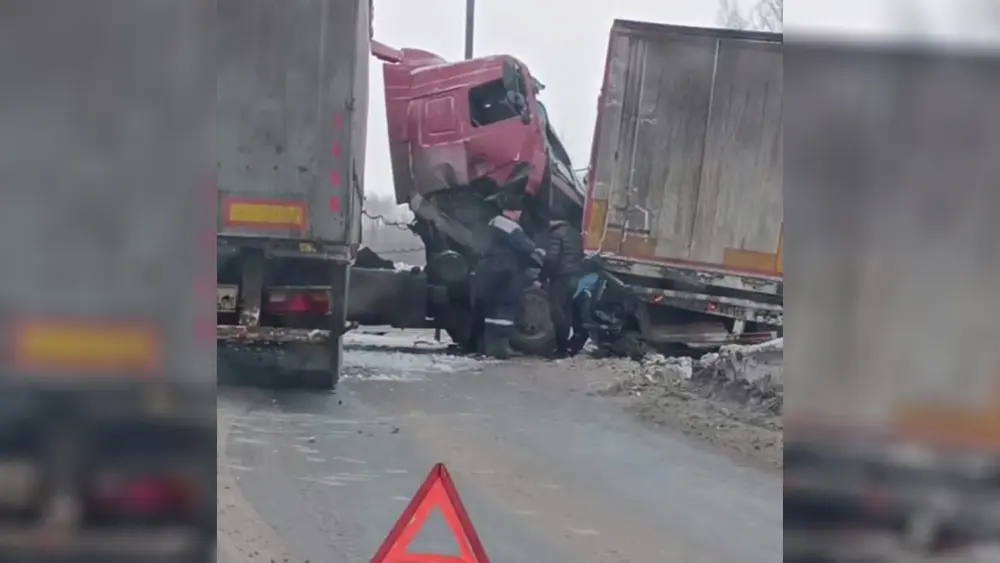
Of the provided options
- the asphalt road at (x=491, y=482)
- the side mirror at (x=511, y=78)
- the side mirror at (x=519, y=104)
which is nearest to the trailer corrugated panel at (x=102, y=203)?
the asphalt road at (x=491, y=482)

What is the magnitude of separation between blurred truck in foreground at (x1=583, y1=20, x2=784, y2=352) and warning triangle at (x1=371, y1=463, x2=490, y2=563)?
2.73 m

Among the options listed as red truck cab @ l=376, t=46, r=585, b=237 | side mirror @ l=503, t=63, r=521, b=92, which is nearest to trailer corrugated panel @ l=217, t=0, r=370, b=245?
side mirror @ l=503, t=63, r=521, b=92

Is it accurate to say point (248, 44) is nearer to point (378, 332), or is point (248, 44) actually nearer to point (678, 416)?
point (678, 416)

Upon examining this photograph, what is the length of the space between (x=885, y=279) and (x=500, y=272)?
21.1ft

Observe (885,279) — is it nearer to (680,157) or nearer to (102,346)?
(102,346)

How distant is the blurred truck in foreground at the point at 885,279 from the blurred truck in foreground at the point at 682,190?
2.97 m

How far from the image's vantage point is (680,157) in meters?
7.47

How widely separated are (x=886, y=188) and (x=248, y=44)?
1.96m

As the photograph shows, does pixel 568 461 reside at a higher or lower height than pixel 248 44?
lower

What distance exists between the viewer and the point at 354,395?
557 centimetres

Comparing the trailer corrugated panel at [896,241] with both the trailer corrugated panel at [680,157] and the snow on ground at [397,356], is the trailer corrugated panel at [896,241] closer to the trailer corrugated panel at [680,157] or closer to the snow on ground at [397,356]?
the trailer corrugated panel at [680,157]

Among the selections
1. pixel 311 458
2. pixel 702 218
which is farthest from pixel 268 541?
pixel 702 218

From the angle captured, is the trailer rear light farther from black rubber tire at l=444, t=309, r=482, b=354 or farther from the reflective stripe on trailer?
the reflective stripe on trailer

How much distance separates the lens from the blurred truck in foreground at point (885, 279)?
194 centimetres
